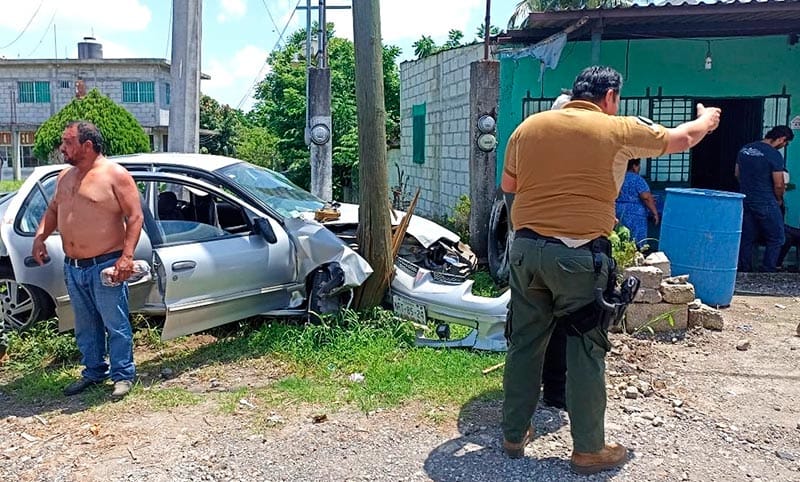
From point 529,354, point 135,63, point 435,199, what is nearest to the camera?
point 529,354

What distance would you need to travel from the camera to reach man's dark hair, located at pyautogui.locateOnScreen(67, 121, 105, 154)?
14.8ft

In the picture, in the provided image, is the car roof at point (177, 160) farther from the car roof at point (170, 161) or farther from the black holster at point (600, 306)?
the black holster at point (600, 306)

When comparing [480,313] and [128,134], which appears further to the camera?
[128,134]

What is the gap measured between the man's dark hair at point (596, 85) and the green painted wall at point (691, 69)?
5.93 metres

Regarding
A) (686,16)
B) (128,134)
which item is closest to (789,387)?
(686,16)

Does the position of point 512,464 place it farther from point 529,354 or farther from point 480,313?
point 480,313

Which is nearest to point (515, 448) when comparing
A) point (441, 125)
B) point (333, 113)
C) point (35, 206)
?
point (35, 206)

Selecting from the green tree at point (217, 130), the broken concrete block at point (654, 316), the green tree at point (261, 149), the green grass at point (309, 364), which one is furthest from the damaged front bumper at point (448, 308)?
the green tree at point (217, 130)

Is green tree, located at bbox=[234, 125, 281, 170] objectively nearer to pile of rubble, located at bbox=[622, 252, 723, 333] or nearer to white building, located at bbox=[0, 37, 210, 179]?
white building, located at bbox=[0, 37, 210, 179]

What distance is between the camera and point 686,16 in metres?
7.75

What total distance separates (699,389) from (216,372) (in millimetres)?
3264

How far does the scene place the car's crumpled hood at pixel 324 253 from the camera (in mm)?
5551

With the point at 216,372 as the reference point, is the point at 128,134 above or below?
above

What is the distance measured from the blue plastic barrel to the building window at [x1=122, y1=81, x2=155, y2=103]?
109 ft
